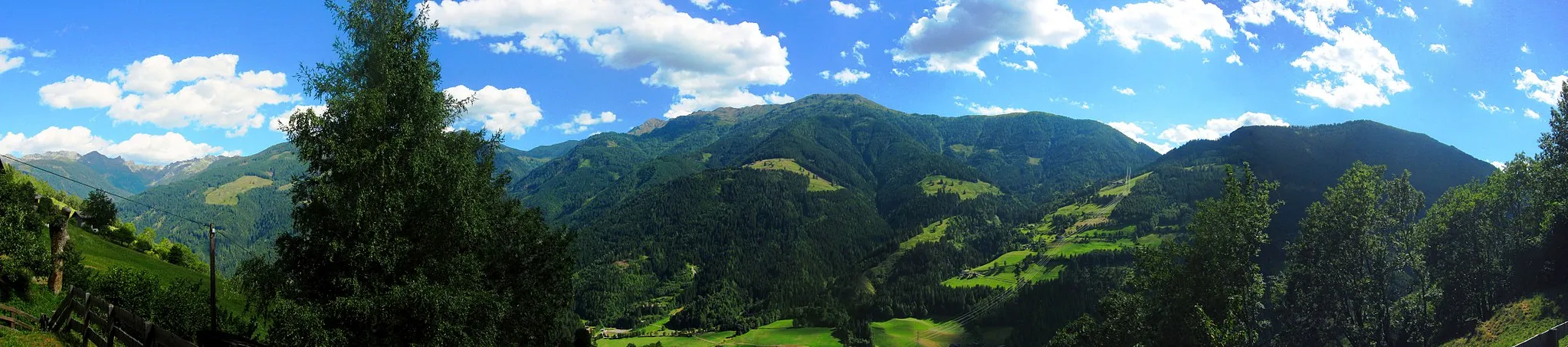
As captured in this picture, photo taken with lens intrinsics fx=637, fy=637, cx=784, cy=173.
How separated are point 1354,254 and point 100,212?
13658cm

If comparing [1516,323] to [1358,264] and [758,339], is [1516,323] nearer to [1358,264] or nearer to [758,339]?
[1358,264]

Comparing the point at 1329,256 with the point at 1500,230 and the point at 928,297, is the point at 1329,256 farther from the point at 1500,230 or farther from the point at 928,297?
the point at 928,297

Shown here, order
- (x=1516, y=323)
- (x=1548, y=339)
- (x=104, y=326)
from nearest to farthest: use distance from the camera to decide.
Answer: (x=1548, y=339) < (x=104, y=326) < (x=1516, y=323)

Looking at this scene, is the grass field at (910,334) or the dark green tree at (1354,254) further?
the grass field at (910,334)

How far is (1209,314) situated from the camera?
34906 millimetres

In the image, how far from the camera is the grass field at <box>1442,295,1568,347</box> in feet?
129

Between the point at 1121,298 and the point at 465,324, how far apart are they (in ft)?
134

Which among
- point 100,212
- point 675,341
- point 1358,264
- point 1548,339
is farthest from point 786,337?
point 1548,339

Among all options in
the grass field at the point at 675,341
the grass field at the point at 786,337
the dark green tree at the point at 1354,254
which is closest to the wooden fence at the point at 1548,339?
the dark green tree at the point at 1354,254

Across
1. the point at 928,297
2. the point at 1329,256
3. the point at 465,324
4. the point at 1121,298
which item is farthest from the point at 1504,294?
the point at 928,297

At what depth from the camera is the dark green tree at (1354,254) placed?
39562 millimetres

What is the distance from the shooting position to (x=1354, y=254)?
4122 cm

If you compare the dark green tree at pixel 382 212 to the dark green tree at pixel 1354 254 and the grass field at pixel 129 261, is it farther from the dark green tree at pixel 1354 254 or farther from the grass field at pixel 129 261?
the dark green tree at pixel 1354 254

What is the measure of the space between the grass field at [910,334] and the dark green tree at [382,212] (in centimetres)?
15425
